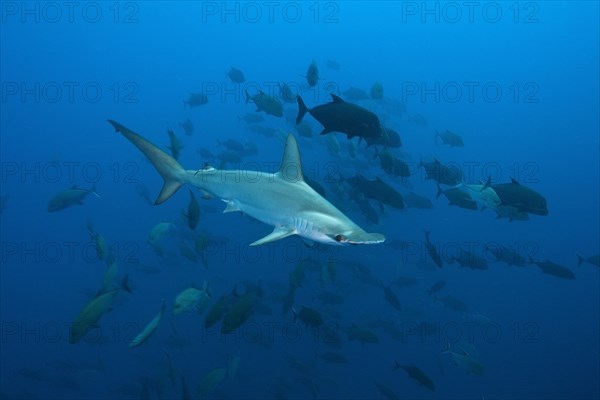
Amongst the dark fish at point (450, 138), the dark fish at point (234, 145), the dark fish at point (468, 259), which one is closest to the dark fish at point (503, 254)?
the dark fish at point (468, 259)

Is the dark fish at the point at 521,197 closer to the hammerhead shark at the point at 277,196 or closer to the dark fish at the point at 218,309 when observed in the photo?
the hammerhead shark at the point at 277,196

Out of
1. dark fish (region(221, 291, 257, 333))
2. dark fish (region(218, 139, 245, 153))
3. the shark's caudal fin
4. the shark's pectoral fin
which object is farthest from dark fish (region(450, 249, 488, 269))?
dark fish (region(218, 139, 245, 153))

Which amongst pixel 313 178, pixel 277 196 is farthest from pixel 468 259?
pixel 277 196

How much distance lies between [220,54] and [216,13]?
12442 millimetres

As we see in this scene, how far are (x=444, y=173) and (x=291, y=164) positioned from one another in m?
3.86

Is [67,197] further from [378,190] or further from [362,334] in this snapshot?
[362,334]

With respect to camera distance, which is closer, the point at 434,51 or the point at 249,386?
the point at 249,386

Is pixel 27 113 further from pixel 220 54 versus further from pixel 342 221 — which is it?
pixel 342 221

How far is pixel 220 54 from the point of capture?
10744 cm

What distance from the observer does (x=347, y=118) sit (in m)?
4.80

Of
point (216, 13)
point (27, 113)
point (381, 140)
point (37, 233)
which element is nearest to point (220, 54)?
point (216, 13)

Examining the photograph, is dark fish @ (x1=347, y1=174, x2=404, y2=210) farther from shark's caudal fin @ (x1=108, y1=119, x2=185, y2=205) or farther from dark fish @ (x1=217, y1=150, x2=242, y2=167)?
dark fish @ (x1=217, y1=150, x2=242, y2=167)

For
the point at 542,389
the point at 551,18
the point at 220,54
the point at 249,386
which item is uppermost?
the point at 551,18

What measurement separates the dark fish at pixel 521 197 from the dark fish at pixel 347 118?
1.83 meters
